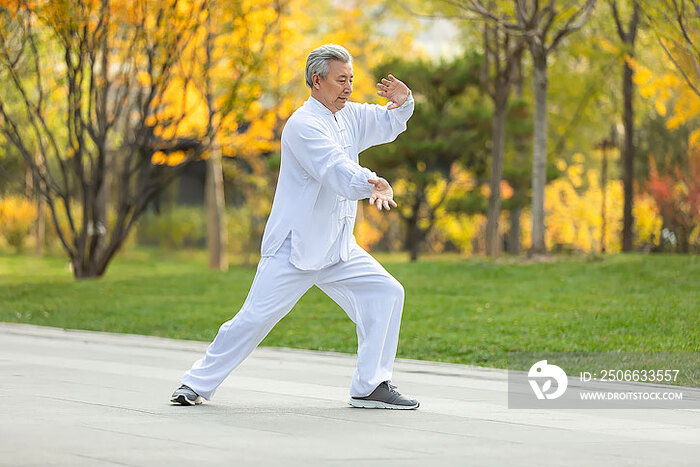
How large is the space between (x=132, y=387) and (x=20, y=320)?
6536 mm

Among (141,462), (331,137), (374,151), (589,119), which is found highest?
(589,119)

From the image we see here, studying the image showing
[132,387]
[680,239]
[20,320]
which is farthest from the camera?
[680,239]

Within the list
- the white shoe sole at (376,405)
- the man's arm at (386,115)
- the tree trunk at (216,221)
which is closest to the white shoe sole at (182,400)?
the white shoe sole at (376,405)

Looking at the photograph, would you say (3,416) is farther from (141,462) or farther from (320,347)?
(320,347)

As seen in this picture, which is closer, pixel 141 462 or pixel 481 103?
pixel 141 462

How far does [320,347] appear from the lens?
11289 mm

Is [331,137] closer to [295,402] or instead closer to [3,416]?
[295,402]

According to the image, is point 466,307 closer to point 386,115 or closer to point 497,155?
point 386,115

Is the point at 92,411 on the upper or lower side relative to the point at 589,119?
lower

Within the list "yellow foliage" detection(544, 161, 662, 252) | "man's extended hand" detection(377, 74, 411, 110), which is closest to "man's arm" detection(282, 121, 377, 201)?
"man's extended hand" detection(377, 74, 411, 110)

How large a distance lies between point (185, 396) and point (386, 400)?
→ 118 cm

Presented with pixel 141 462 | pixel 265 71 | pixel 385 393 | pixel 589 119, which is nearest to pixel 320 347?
pixel 385 393

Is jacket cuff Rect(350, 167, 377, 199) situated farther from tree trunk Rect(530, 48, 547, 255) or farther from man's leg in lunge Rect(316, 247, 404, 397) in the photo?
tree trunk Rect(530, 48, 547, 255)

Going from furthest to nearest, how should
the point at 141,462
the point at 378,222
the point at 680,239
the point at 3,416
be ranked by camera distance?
the point at 378,222 < the point at 680,239 < the point at 3,416 < the point at 141,462
